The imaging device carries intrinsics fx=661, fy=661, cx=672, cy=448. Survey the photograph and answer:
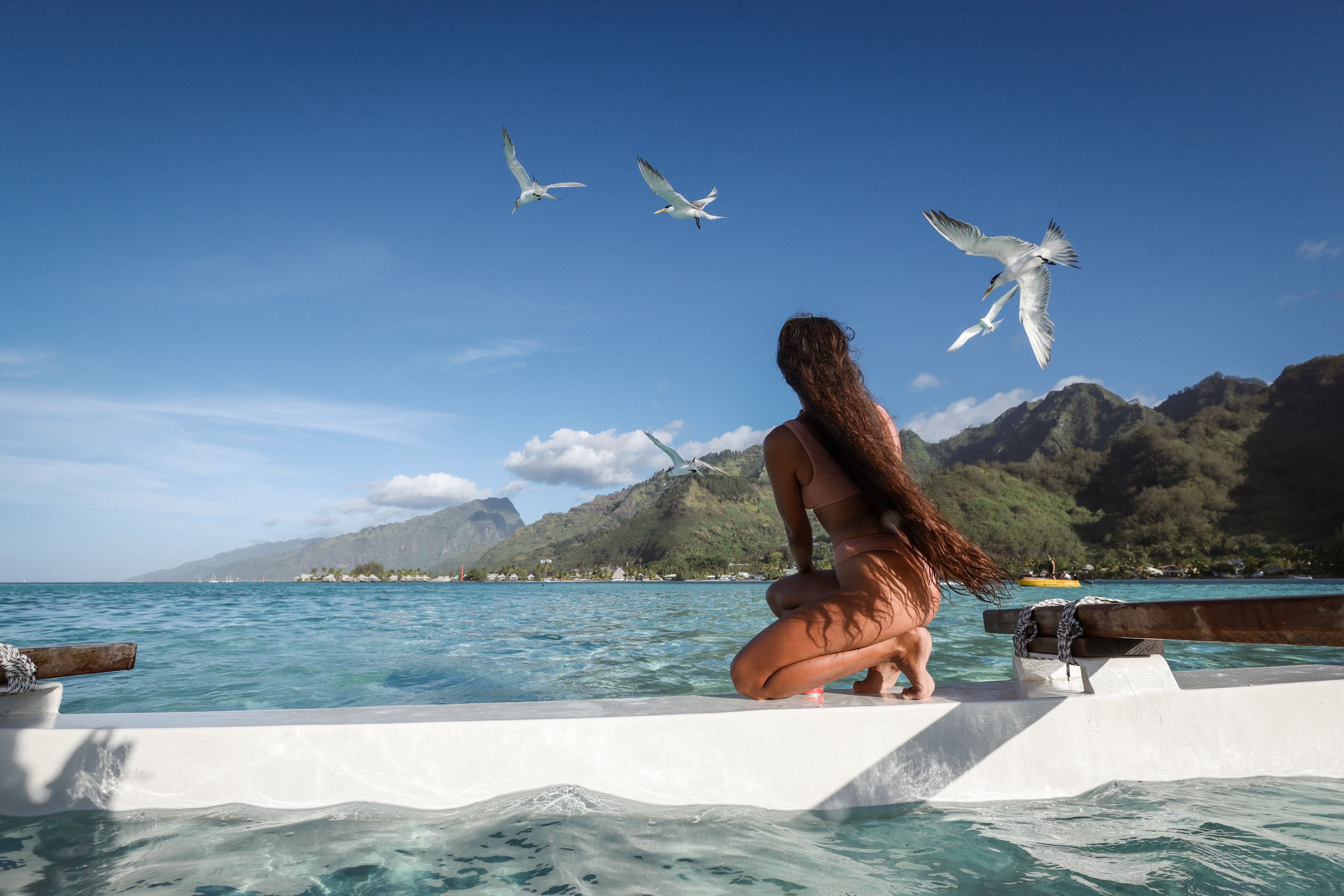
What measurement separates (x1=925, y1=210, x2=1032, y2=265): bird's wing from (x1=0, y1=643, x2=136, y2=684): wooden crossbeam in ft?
21.4

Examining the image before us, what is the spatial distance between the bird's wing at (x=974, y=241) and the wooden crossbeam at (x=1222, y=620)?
16.3 ft

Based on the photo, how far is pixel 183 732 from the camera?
190 cm

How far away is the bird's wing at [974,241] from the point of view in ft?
21.0

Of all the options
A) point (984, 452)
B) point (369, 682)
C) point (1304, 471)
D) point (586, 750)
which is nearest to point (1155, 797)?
point (586, 750)

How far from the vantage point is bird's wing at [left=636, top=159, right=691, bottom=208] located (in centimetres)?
1073

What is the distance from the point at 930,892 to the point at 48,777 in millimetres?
2418

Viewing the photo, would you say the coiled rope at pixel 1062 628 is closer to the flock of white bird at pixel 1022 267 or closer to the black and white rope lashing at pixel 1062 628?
the black and white rope lashing at pixel 1062 628

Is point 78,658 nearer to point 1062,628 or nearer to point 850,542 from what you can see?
point 850,542

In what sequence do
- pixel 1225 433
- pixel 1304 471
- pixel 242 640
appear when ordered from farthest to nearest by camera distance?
pixel 1225 433
pixel 1304 471
pixel 242 640

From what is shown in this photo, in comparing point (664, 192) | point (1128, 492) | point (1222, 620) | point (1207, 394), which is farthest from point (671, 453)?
point (1207, 394)

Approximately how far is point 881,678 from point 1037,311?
5539 mm

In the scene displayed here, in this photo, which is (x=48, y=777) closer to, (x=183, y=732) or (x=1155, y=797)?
(x=183, y=732)

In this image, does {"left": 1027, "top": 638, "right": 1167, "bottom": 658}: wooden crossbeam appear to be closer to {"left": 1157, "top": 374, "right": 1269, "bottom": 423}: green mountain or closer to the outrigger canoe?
the outrigger canoe

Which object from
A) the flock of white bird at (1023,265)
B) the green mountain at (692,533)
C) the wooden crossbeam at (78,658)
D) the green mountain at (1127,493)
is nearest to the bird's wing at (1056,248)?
the flock of white bird at (1023,265)
